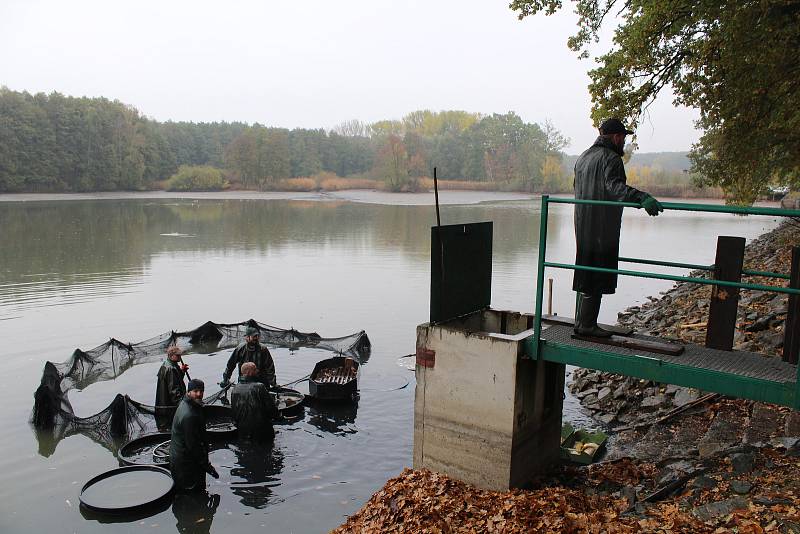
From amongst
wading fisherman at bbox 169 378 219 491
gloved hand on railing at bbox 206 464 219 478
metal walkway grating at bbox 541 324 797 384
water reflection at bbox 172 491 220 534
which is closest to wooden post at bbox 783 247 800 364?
metal walkway grating at bbox 541 324 797 384

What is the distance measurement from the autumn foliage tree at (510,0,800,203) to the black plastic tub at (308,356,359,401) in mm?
7481

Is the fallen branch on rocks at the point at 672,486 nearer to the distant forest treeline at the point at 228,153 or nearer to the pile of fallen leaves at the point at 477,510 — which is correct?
the pile of fallen leaves at the point at 477,510

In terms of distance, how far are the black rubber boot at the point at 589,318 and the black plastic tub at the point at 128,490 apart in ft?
19.2

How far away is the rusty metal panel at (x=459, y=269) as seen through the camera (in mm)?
7254

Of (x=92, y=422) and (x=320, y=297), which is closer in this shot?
(x=92, y=422)

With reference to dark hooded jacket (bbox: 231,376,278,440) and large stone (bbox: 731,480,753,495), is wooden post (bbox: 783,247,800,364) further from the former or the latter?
dark hooded jacket (bbox: 231,376,278,440)

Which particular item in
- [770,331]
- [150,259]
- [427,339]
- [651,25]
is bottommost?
[150,259]

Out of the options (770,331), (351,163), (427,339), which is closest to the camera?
(427,339)

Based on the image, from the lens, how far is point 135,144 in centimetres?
9900

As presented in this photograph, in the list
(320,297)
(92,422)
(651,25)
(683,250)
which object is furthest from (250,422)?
(683,250)

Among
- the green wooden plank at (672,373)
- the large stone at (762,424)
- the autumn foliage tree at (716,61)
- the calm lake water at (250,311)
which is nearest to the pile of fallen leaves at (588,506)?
the large stone at (762,424)

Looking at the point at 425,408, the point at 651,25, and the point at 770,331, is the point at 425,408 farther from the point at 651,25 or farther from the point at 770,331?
the point at 651,25

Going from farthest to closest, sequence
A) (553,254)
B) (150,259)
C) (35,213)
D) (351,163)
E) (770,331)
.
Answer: (351,163) → (35,213) → (553,254) → (150,259) → (770,331)

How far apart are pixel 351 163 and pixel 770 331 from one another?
119 m
